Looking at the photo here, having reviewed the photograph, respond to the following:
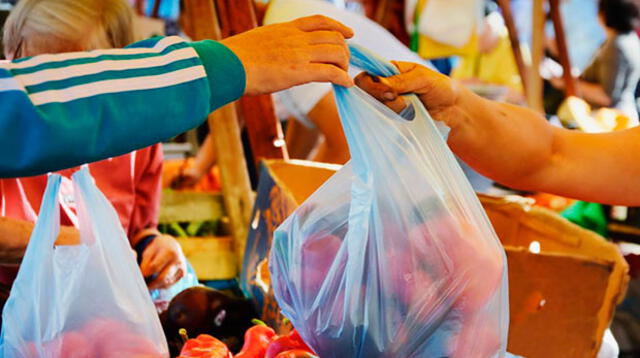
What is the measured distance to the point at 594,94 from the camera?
4.64m

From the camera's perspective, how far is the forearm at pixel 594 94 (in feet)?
14.9

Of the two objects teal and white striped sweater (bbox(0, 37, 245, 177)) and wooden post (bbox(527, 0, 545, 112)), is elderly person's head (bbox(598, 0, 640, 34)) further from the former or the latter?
teal and white striped sweater (bbox(0, 37, 245, 177))

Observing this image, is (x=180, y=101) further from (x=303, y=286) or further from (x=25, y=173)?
(x=303, y=286)

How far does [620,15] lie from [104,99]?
440 cm

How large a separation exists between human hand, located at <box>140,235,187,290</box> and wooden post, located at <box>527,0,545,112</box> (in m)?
2.88

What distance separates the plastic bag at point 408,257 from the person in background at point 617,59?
3.91m

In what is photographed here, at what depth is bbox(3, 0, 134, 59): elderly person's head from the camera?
1.30 metres

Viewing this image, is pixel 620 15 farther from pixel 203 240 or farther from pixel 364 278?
pixel 364 278

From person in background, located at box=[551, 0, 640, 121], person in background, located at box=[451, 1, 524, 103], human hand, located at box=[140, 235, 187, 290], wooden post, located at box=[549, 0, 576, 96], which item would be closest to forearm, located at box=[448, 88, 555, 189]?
human hand, located at box=[140, 235, 187, 290]

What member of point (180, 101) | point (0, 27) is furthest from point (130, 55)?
point (0, 27)

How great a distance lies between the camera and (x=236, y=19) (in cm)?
187

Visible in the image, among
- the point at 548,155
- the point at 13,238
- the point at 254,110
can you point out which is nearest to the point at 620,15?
the point at 254,110

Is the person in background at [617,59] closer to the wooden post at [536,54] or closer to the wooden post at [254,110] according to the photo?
the wooden post at [536,54]

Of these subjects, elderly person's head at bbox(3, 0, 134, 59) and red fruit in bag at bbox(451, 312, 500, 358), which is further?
elderly person's head at bbox(3, 0, 134, 59)
